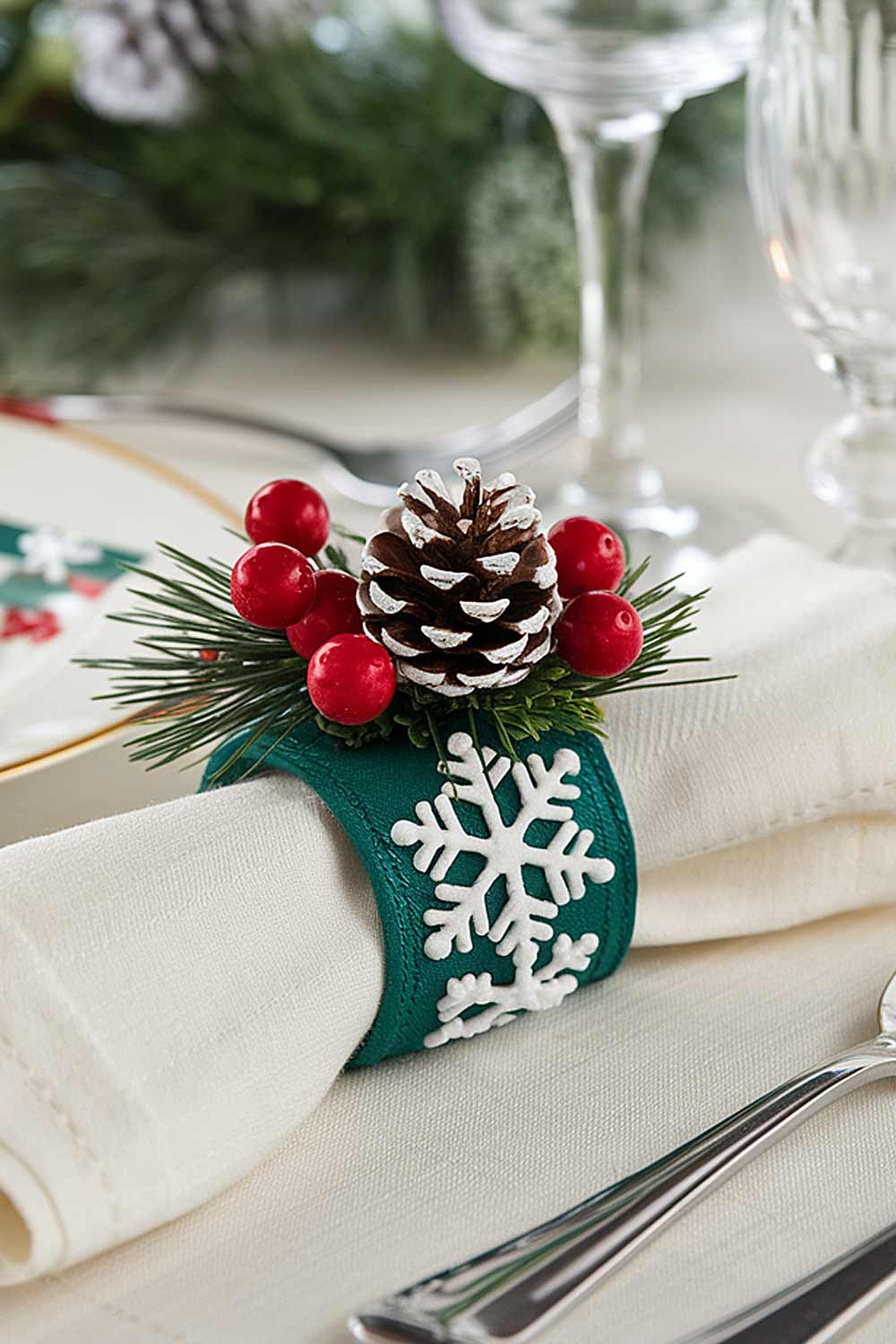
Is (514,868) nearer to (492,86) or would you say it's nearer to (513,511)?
(513,511)

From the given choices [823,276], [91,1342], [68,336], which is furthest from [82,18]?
[91,1342]

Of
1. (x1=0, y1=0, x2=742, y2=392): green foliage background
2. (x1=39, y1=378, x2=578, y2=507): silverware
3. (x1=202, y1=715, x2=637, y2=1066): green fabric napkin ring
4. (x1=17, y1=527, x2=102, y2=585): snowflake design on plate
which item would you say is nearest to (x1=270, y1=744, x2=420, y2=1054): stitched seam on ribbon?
(x1=202, y1=715, x2=637, y2=1066): green fabric napkin ring

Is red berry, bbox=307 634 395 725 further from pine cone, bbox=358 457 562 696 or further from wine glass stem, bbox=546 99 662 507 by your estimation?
wine glass stem, bbox=546 99 662 507

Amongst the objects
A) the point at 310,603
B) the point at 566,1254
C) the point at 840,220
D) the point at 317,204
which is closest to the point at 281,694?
the point at 310,603

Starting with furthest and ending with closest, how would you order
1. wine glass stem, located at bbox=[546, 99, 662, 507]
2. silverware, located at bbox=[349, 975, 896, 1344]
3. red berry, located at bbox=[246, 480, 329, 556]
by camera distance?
1. wine glass stem, located at bbox=[546, 99, 662, 507]
2. red berry, located at bbox=[246, 480, 329, 556]
3. silverware, located at bbox=[349, 975, 896, 1344]

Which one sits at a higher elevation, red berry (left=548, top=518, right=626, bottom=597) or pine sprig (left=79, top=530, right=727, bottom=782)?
red berry (left=548, top=518, right=626, bottom=597)

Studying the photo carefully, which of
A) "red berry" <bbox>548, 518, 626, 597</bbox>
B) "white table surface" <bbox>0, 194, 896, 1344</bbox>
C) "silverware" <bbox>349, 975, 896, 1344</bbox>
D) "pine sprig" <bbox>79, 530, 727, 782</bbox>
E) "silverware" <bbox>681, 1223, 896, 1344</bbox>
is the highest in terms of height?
"red berry" <bbox>548, 518, 626, 597</bbox>

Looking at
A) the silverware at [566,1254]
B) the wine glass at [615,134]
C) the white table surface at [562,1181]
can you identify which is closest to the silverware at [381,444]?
the wine glass at [615,134]
